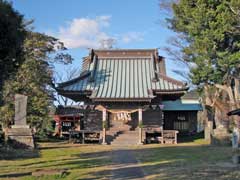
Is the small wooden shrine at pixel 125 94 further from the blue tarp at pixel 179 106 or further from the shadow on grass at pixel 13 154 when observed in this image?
the shadow on grass at pixel 13 154

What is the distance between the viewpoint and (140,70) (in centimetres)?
3534

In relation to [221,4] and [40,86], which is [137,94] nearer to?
[40,86]

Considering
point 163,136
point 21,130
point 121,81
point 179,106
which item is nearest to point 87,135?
point 121,81

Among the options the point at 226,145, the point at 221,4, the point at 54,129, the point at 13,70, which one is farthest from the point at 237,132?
the point at 54,129

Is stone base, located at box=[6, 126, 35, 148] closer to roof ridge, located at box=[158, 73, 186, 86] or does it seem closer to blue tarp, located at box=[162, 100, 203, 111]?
roof ridge, located at box=[158, 73, 186, 86]

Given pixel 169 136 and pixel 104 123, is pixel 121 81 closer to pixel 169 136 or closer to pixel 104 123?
pixel 104 123

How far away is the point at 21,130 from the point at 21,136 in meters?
0.42

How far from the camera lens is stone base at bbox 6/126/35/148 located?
23.1 metres

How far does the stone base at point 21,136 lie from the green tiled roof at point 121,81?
8.95m

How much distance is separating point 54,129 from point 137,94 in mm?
16769

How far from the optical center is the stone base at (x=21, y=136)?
2312 cm

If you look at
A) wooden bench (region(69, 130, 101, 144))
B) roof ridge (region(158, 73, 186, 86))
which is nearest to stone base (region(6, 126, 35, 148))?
wooden bench (region(69, 130, 101, 144))

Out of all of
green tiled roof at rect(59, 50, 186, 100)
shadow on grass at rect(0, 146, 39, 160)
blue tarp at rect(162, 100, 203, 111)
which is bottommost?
shadow on grass at rect(0, 146, 39, 160)

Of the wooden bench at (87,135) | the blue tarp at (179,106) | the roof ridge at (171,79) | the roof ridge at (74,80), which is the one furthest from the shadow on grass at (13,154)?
the blue tarp at (179,106)
